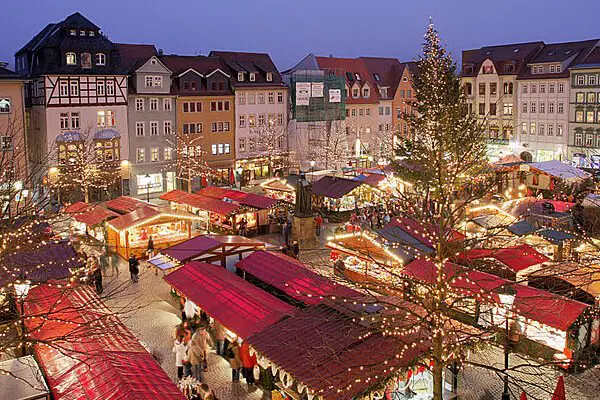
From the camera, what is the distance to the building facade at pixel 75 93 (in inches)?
1534

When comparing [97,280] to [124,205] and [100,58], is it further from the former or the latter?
[100,58]

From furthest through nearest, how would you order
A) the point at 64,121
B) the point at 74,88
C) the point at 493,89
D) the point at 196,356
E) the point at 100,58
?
the point at 493,89
the point at 100,58
the point at 74,88
the point at 64,121
the point at 196,356

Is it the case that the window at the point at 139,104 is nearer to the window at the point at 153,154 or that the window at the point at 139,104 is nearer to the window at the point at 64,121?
the window at the point at 153,154

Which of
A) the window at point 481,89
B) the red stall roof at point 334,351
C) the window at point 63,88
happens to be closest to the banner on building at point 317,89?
the window at point 481,89

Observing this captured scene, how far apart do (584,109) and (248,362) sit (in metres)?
43.7

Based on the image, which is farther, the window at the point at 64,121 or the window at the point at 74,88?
the window at the point at 74,88

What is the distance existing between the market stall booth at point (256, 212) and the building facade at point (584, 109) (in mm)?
27876

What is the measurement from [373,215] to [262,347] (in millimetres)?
19926

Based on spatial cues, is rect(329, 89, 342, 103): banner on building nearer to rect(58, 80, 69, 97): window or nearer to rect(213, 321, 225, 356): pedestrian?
rect(58, 80, 69, 97): window

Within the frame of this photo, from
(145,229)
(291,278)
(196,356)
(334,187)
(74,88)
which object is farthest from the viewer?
(74,88)

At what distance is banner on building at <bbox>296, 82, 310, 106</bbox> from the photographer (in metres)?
52.6

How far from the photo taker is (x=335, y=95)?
54.4 m

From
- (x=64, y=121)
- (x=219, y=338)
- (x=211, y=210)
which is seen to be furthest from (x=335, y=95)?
(x=219, y=338)

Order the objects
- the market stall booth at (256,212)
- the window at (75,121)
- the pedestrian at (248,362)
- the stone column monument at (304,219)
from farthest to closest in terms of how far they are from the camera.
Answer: the window at (75,121) < the market stall booth at (256,212) < the stone column monument at (304,219) < the pedestrian at (248,362)
